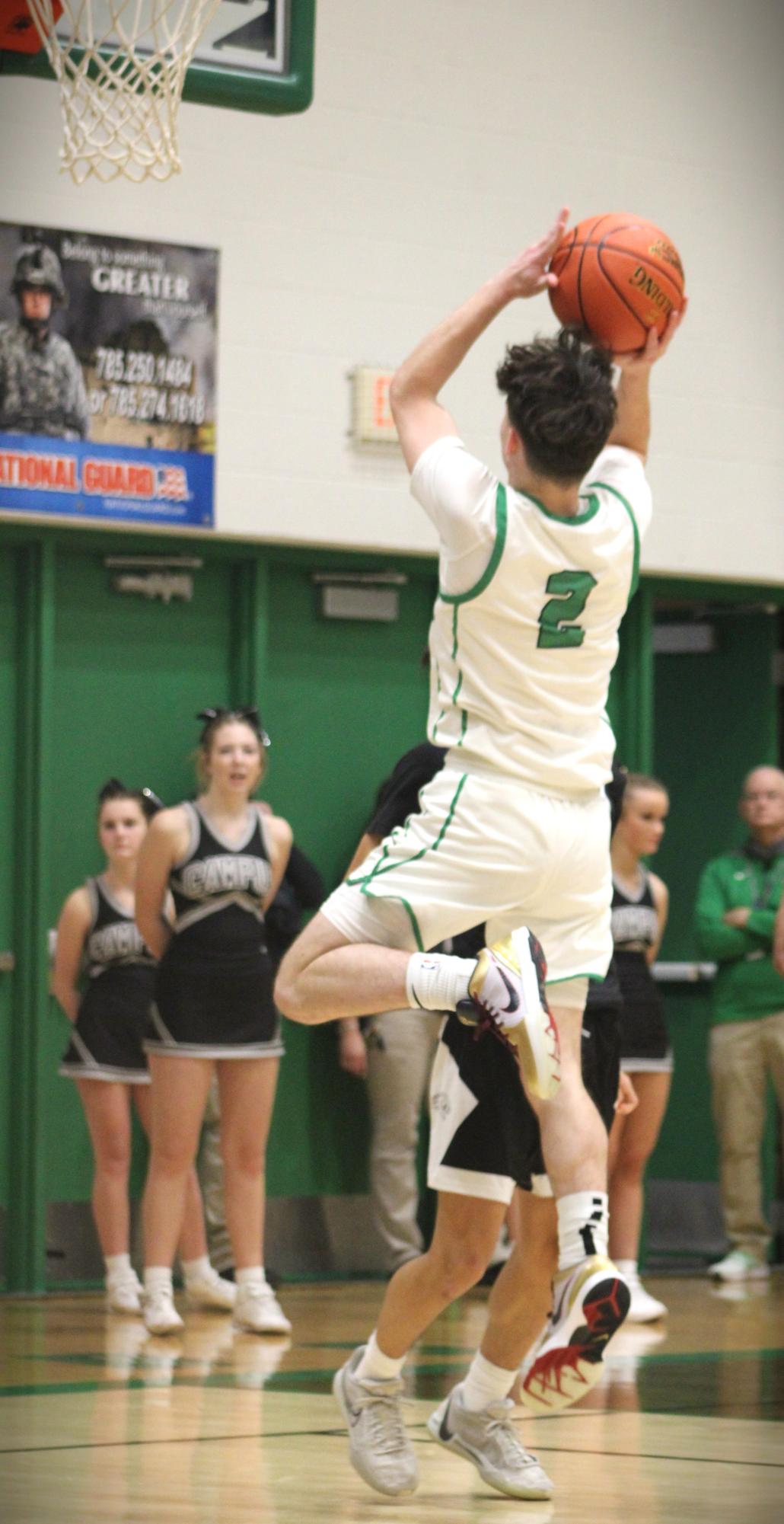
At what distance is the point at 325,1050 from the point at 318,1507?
5115 mm

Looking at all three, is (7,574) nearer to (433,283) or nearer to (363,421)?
(363,421)

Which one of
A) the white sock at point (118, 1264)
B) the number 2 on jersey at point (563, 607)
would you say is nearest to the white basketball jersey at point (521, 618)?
A: the number 2 on jersey at point (563, 607)

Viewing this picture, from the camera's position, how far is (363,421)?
9.34 m

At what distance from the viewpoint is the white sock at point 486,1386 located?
4.44m

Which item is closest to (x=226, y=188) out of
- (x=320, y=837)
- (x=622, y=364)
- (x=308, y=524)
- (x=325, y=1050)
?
(x=308, y=524)

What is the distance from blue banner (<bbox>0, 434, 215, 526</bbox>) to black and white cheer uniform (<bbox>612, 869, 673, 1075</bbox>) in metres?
2.34

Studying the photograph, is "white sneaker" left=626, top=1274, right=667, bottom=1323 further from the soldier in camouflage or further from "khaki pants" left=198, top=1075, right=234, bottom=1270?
the soldier in camouflage

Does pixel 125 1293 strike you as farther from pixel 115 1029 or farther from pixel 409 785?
pixel 409 785

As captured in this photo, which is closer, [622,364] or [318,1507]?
[318,1507]

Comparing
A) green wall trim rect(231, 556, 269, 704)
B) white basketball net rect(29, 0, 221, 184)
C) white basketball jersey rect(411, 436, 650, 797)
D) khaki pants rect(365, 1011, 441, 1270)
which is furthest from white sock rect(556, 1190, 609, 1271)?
green wall trim rect(231, 556, 269, 704)

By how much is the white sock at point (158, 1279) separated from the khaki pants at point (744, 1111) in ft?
10.5

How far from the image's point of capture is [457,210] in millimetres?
9633

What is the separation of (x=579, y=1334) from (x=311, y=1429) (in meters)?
1.50

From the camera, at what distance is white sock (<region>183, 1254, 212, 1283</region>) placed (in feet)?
25.7
